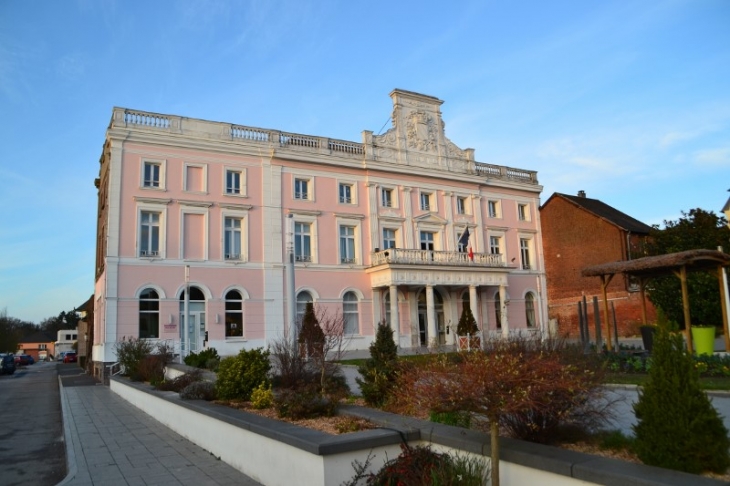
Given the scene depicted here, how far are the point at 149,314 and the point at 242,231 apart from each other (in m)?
6.54

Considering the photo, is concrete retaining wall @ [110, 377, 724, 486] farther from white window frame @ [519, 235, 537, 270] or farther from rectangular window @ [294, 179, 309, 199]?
white window frame @ [519, 235, 537, 270]

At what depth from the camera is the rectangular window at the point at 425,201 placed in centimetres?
3640

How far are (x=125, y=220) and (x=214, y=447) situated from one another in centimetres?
2127

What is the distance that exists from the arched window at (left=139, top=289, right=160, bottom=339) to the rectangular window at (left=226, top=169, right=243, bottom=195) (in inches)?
273

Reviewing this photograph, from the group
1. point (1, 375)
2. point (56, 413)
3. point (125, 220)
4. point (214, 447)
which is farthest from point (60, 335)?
point (214, 447)

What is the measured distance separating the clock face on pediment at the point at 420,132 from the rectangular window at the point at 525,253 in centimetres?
1039

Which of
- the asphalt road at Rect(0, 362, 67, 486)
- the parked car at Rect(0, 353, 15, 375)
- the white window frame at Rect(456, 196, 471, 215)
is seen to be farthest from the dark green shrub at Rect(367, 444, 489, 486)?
the parked car at Rect(0, 353, 15, 375)

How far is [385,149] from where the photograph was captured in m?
35.3

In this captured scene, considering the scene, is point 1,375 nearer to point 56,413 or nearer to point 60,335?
point 56,413

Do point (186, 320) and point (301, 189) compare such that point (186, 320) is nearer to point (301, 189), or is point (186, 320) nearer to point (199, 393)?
point (301, 189)

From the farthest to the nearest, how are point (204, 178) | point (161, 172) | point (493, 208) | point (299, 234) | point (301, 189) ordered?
1. point (493, 208)
2. point (301, 189)
3. point (299, 234)
4. point (204, 178)
5. point (161, 172)

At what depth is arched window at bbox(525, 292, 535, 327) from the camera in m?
39.8

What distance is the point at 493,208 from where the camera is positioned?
40281mm

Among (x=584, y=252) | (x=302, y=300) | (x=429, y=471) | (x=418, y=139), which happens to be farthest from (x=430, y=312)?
(x=429, y=471)
